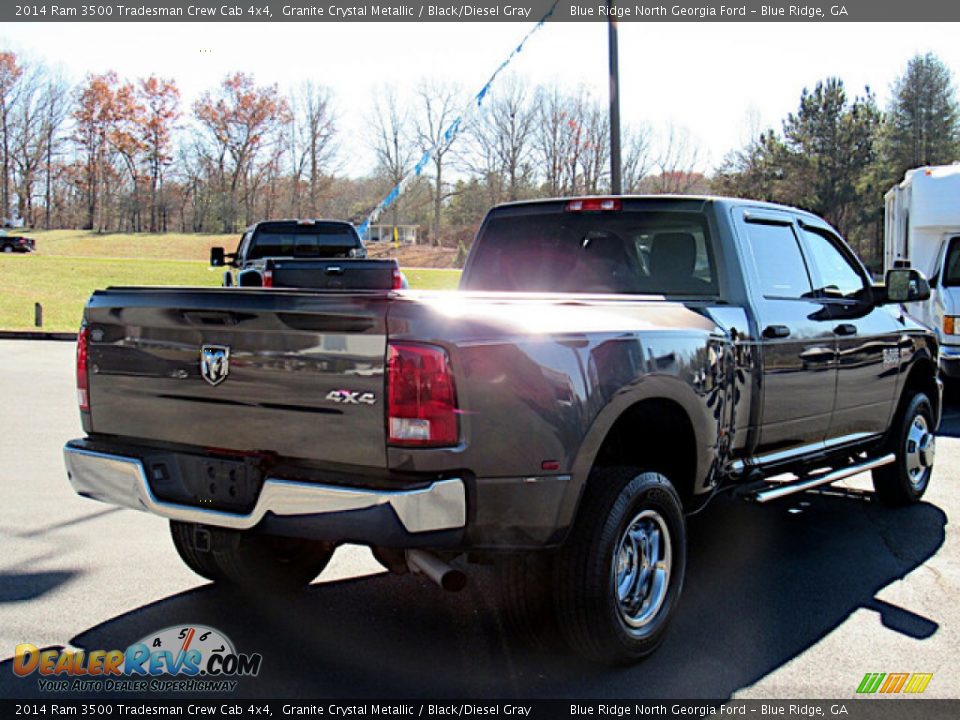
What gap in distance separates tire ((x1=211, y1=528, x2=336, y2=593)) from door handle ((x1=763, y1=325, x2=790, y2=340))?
2419 mm

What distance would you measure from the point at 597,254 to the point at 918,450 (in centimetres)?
294

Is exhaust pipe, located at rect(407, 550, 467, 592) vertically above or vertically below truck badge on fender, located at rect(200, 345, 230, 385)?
below

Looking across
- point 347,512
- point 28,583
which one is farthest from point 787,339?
point 28,583

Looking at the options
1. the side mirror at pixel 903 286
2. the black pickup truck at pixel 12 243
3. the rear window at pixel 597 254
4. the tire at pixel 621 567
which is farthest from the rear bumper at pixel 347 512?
the black pickup truck at pixel 12 243

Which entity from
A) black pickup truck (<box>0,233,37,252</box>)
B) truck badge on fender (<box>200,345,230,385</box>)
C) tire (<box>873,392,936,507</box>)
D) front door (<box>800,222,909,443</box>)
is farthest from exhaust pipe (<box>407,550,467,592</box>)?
A: black pickup truck (<box>0,233,37,252</box>)

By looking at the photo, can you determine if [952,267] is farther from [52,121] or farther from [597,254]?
[52,121]

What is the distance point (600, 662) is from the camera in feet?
12.6

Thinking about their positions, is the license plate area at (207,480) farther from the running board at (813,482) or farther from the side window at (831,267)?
the side window at (831,267)

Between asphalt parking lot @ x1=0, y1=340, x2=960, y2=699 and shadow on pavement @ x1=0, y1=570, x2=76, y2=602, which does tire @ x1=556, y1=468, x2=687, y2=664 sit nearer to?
asphalt parking lot @ x1=0, y1=340, x2=960, y2=699

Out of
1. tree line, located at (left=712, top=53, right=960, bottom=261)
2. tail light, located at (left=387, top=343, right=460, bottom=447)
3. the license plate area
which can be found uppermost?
tree line, located at (left=712, top=53, right=960, bottom=261)

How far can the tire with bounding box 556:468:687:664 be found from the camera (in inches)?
145

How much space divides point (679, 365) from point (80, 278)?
3420cm

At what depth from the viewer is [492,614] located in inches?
179

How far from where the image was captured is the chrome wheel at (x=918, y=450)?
6.63m
